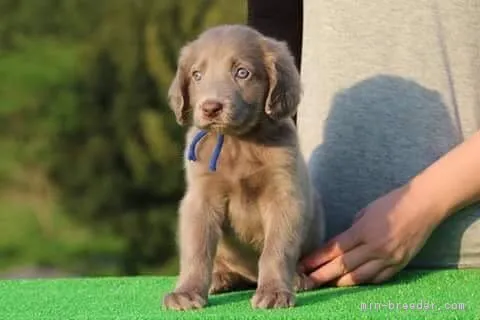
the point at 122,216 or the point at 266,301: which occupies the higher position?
the point at 266,301

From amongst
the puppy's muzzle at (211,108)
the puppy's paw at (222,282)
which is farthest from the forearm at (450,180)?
the puppy's muzzle at (211,108)

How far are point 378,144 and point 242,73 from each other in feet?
1.93

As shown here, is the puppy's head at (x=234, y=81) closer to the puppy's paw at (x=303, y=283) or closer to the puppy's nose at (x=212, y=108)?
the puppy's nose at (x=212, y=108)

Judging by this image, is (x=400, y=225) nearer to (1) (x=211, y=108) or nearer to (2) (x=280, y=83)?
(2) (x=280, y=83)

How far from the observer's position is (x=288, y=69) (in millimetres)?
2426

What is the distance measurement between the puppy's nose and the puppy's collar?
0.13 metres

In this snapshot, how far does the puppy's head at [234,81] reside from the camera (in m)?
2.32

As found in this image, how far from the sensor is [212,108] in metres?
2.29

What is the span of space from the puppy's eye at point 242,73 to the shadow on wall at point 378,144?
22.0 inches

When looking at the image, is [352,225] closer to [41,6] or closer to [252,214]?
[252,214]

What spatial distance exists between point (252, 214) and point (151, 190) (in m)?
4.40

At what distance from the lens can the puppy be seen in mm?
2354

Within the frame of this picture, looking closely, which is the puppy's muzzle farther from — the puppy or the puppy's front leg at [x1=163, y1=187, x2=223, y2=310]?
the puppy's front leg at [x1=163, y1=187, x2=223, y2=310]

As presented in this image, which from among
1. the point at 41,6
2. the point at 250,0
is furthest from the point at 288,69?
the point at 41,6
